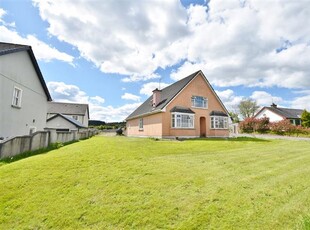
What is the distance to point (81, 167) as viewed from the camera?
6129 millimetres

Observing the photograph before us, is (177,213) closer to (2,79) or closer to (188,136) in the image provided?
(2,79)

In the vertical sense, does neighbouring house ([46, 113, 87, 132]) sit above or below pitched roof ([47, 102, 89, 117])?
below

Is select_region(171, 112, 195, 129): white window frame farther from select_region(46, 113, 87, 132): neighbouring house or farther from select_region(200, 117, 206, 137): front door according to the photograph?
select_region(46, 113, 87, 132): neighbouring house

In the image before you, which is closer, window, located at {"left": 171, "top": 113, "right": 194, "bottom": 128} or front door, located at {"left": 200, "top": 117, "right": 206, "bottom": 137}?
window, located at {"left": 171, "top": 113, "right": 194, "bottom": 128}

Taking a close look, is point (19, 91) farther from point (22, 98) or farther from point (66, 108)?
point (66, 108)

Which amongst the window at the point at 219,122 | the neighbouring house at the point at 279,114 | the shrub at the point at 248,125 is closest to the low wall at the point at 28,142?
the window at the point at 219,122

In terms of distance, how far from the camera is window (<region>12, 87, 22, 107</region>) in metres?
13.3

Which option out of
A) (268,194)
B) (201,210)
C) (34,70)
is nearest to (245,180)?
(268,194)

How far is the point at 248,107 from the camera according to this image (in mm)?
58375

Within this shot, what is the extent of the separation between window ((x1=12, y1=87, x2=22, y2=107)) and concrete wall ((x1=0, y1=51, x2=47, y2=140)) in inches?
10.7

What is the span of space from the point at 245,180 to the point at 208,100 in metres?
18.8

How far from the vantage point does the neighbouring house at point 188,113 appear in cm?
1989

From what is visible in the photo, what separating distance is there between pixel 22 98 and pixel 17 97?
548 millimetres

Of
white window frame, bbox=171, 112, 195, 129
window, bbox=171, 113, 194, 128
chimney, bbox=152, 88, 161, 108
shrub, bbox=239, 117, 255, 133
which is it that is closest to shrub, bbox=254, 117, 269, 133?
shrub, bbox=239, 117, 255, 133
